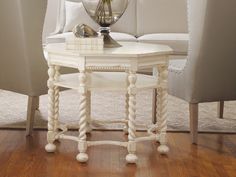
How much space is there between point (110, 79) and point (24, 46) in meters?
0.57

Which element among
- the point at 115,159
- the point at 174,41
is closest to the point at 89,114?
the point at 115,159

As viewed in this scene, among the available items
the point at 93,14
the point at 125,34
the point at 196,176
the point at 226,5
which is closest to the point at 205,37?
the point at 226,5

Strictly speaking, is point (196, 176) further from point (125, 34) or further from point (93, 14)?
point (125, 34)

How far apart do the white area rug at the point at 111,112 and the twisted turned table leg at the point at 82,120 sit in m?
0.69

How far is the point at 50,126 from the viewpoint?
8.63ft

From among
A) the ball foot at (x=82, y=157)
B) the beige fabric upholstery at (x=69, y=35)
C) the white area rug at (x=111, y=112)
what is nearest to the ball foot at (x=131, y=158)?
the ball foot at (x=82, y=157)

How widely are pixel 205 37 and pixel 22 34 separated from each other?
42.1 inches

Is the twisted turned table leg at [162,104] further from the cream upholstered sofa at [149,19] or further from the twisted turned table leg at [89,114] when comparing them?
the cream upholstered sofa at [149,19]

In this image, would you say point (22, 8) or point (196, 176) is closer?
point (196, 176)

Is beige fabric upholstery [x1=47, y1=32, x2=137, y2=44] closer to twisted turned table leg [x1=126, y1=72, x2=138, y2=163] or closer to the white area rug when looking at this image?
the white area rug

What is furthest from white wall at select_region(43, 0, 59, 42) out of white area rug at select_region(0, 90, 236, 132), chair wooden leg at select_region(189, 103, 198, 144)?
chair wooden leg at select_region(189, 103, 198, 144)

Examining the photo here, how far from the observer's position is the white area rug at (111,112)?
322cm

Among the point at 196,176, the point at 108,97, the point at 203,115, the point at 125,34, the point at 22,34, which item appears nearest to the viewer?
the point at 196,176

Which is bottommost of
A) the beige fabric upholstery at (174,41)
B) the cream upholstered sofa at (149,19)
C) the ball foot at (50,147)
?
the ball foot at (50,147)
